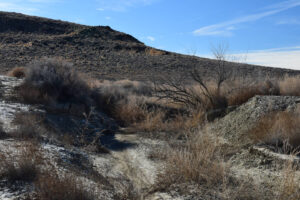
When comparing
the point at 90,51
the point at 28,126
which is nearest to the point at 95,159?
the point at 28,126

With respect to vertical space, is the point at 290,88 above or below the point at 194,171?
above

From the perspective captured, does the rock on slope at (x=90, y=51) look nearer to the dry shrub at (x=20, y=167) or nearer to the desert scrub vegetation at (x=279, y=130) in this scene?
the desert scrub vegetation at (x=279, y=130)

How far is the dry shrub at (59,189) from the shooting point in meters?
4.14

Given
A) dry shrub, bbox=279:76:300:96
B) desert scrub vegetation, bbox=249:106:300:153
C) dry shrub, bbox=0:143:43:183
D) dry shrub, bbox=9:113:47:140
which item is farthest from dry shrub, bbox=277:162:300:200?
Answer: dry shrub, bbox=279:76:300:96

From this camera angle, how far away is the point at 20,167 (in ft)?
15.8

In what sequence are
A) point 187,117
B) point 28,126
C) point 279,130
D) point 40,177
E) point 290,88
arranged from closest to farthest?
point 40,177, point 279,130, point 28,126, point 187,117, point 290,88

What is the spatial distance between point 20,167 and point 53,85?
7.91 m

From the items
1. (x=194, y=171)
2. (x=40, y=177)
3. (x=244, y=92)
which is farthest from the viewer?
(x=244, y=92)

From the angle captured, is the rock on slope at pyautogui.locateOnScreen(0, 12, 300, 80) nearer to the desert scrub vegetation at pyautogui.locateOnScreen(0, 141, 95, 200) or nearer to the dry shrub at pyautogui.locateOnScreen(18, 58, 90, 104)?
the dry shrub at pyautogui.locateOnScreen(18, 58, 90, 104)

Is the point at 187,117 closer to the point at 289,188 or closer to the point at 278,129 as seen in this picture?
the point at 278,129

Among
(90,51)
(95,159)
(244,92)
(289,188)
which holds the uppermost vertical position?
(90,51)

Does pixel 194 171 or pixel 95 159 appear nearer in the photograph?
pixel 194 171

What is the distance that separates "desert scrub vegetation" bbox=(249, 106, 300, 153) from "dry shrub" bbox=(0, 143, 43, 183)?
463 centimetres

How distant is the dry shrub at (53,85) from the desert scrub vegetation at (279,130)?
7.07 m
